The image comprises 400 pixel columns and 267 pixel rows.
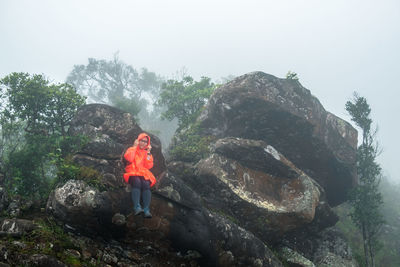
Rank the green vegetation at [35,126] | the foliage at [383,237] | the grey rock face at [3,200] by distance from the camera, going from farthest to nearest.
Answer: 1. the foliage at [383,237]
2. the green vegetation at [35,126]
3. the grey rock face at [3,200]

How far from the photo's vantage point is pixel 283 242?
39.2ft

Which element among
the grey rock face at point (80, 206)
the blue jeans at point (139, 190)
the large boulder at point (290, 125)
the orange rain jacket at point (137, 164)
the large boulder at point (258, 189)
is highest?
the large boulder at point (290, 125)

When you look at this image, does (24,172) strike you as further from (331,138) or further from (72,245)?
(331,138)

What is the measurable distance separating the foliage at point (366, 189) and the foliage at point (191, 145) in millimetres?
10014

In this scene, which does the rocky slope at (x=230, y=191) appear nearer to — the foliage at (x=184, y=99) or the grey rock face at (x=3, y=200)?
the grey rock face at (x=3, y=200)

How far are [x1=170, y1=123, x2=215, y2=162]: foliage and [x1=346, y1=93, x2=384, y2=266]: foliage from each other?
10.0 m

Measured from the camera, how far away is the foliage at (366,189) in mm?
14609

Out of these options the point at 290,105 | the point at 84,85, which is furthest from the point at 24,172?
the point at 84,85

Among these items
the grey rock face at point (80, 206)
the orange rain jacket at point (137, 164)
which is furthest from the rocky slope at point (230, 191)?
the orange rain jacket at point (137, 164)

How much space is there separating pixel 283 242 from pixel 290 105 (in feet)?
25.5

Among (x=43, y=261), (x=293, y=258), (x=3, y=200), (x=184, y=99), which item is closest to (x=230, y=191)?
(x=293, y=258)

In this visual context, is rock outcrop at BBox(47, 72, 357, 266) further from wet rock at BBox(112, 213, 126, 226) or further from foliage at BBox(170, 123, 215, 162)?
foliage at BBox(170, 123, 215, 162)

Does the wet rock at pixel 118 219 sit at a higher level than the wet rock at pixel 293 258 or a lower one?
lower

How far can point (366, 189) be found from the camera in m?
15.0
